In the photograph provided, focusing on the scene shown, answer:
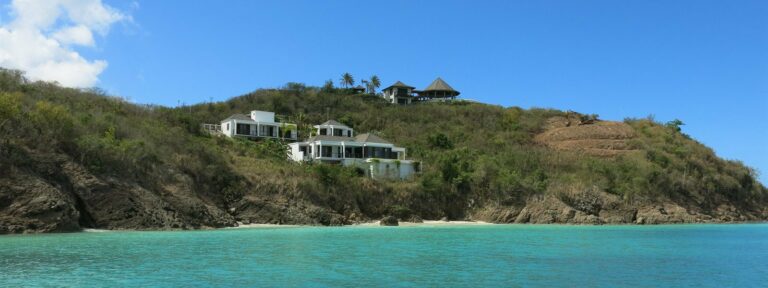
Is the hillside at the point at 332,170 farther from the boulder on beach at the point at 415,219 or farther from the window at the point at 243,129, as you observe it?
the window at the point at 243,129

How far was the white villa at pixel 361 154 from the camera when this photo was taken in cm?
6281

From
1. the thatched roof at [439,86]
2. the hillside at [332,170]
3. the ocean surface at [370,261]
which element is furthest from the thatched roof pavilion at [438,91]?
the ocean surface at [370,261]

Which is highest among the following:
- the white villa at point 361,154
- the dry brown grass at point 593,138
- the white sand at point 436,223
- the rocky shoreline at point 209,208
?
the dry brown grass at point 593,138

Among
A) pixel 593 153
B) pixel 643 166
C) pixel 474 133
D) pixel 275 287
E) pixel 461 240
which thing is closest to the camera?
pixel 275 287

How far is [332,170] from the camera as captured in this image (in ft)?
188

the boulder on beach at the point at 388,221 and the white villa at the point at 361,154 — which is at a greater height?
the white villa at the point at 361,154

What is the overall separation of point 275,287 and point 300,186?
35.9 metres

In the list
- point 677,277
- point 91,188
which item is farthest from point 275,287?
point 91,188

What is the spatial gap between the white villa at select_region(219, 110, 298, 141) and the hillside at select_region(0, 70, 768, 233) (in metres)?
4.02

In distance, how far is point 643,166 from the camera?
7025 centimetres

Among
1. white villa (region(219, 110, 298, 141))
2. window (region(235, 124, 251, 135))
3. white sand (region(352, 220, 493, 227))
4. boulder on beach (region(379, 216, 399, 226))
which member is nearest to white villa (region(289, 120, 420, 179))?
white villa (region(219, 110, 298, 141))

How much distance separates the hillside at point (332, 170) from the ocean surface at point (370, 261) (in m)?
6.88

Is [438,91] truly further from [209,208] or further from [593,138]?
[209,208]

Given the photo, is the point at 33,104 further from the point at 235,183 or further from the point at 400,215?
the point at 400,215
